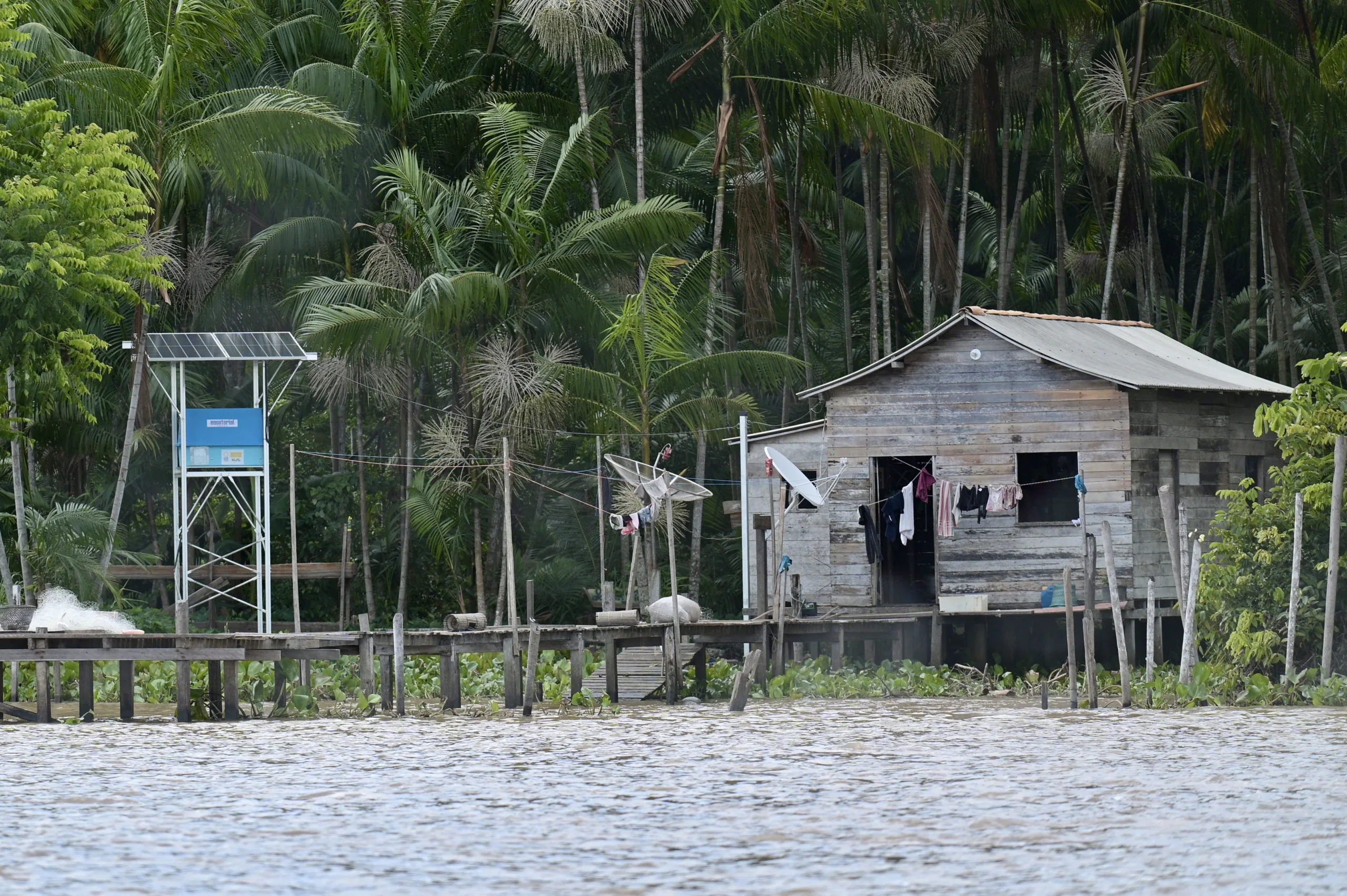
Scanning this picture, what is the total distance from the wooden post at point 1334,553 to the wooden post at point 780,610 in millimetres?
5814

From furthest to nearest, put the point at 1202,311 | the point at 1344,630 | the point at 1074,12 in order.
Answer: the point at 1202,311 → the point at 1074,12 → the point at 1344,630

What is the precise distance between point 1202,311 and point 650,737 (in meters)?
22.6

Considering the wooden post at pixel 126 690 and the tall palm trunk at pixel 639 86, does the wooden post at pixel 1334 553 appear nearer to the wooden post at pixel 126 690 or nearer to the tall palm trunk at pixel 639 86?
the tall palm trunk at pixel 639 86

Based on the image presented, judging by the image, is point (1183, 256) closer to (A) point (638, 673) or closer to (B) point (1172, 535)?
(B) point (1172, 535)

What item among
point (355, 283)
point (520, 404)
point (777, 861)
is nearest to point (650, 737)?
point (777, 861)

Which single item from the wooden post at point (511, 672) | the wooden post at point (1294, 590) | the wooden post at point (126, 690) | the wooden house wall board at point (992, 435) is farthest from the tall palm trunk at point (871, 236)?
the wooden post at point (126, 690)

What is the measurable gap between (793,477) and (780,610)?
1526 millimetres

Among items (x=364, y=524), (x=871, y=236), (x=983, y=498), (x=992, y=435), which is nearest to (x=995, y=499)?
(x=983, y=498)

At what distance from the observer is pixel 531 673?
17328 mm

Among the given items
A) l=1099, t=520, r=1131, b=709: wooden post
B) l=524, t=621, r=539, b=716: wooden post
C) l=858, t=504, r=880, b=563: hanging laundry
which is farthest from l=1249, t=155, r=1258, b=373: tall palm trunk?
l=524, t=621, r=539, b=716: wooden post

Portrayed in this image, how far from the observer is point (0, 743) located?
1491 centimetres

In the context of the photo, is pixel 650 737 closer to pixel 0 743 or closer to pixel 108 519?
pixel 0 743

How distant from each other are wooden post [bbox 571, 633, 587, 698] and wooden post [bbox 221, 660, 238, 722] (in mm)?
3510

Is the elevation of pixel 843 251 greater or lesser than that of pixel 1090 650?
greater
